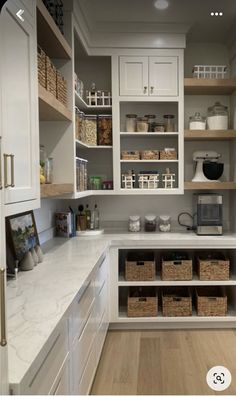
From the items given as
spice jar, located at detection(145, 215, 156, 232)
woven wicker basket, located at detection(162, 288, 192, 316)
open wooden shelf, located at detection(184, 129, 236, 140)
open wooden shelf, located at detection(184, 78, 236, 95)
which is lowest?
woven wicker basket, located at detection(162, 288, 192, 316)

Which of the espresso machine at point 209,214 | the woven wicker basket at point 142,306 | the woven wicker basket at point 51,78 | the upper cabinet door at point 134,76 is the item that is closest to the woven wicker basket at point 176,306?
the woven wicker basket at point 142,306

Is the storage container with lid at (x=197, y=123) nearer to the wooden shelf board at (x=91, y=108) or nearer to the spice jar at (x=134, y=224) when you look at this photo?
the wooden shelf board at (x=91, y=108)

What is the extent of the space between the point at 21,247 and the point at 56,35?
1.31m

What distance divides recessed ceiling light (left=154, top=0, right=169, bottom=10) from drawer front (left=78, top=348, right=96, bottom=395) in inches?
102

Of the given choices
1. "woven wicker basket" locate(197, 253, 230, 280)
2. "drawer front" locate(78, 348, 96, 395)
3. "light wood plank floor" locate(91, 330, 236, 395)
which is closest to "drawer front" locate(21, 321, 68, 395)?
"drawer front" locate(78, 348, 96, 395)

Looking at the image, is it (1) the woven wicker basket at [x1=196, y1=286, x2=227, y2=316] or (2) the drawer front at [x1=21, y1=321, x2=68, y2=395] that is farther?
(1) the woven wicker basket at [x1=196, y1=286, x2=227, y2=316]

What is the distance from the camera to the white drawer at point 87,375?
1796 millimetres

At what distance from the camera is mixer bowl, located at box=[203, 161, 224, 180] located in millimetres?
3320

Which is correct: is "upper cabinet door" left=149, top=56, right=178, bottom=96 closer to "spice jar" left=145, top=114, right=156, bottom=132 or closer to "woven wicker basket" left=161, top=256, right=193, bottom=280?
"spice jar" left=145, top=114, right=156, bottom=132

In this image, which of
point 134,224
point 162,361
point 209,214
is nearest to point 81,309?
point 162,361

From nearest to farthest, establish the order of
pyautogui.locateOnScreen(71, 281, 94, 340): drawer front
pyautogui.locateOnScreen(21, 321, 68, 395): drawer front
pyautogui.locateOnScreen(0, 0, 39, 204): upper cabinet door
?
pyautogui.locateOnScreen(21, 321, 68, 395): drawer front → pyautogui.locateOnScreen(0, 0, 39, 204): upper cabinet door → pyautogui.locateOnScreen(71, 281, 94, 340): drawer front

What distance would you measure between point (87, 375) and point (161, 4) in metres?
2.71

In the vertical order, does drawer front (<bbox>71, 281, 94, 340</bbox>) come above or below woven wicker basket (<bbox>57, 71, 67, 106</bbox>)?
below

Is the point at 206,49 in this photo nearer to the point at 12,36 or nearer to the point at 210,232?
the point at 210,232
